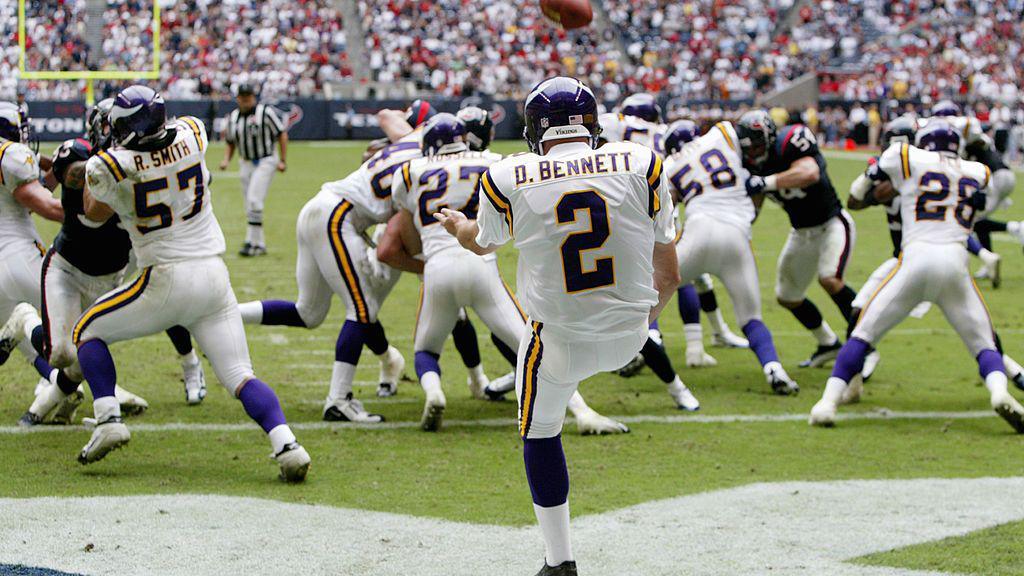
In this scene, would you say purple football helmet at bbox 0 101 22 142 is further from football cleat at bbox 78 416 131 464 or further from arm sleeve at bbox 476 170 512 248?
arm sleeve at bbox 476 170 512 248

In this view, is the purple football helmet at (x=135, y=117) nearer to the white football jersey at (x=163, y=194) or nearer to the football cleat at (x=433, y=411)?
the white football jersey at (x=163, y=194)

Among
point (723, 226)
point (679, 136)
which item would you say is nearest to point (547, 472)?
point (723, 226)

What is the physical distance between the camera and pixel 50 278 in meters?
5.80

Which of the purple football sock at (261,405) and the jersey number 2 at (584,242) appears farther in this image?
the purple football sock at (261,405)

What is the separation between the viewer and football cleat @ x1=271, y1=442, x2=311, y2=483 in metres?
5.04

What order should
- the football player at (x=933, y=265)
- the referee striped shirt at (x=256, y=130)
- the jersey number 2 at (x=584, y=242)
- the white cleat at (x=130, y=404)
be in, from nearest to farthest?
the jersey number 2 at (x=584, y=242), the football player at (x=933, y=265), the white cleat at (x=130, y=404), the referee striped shirt at (x=256, y=130)

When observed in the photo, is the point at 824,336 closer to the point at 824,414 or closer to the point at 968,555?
the point at 824,414

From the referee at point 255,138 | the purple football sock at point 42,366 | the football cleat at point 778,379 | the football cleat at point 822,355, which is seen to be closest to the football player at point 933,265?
the football cleat at point 778,379

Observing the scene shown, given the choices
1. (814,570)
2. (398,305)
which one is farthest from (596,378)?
(814,570)

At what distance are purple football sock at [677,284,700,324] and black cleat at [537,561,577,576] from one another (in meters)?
4.13

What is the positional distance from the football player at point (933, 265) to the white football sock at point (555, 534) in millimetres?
2702

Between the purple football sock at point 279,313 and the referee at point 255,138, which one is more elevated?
the purple football sock at point 279,313

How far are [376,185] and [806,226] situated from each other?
2759 millimetres

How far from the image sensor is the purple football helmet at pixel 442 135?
604 cm
